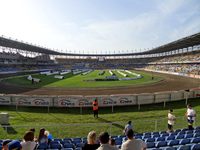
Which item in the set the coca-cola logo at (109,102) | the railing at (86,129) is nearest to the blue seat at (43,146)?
the railing at (86,129)

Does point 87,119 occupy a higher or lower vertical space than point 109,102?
lower

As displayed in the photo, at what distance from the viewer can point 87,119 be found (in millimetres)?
17594

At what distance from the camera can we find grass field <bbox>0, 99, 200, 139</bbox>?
1428cm

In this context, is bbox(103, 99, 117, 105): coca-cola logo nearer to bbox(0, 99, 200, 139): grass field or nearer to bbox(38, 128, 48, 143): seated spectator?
bbox(0, 99, 200, 139): grass field

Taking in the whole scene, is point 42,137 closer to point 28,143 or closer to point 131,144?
point 28,143

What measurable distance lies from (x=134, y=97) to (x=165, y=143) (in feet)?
43.4

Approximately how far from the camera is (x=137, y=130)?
1453 cm

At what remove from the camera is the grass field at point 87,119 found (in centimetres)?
1428

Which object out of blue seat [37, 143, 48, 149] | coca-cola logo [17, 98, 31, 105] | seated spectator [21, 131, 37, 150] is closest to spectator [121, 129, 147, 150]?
seated spectator [21, 131, 37, 150]

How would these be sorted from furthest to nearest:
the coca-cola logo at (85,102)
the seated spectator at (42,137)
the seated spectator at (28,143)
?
1. the coca-cola logo at (85,102)
2. the seated spectator at (42,137)
3. the seated spectator at (28,143)

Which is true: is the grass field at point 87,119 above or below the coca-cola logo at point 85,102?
below

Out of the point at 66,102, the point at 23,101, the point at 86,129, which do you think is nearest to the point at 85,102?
the point at 66,102

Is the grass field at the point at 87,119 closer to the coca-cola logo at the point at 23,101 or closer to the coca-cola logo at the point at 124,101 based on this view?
the coca-cola logo at the point at 23,101

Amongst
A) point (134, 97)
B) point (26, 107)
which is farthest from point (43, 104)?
point (134, 97)
